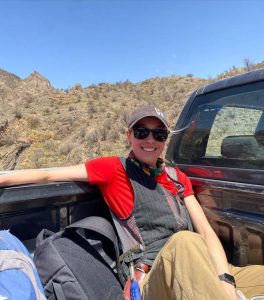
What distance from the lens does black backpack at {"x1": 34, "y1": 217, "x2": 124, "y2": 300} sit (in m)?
1.78

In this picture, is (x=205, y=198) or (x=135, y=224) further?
(x=205, y=198)

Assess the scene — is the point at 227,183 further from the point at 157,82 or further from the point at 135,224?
the point at 157,82

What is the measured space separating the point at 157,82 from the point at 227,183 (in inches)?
1023

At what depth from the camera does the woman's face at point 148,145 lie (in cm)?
256

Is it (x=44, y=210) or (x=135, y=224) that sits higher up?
(x=44, y=210)

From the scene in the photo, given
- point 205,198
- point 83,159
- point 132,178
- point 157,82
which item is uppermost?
point 157,82

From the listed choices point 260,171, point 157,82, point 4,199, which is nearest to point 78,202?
point 4,199

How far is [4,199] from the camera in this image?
194 centimetres

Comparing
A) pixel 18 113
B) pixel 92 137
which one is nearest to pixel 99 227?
pixel 92 137

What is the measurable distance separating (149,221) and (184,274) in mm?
716

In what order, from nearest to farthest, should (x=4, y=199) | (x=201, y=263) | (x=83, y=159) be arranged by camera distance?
(x=201, y=263)
(x=4, y=199)
(x=83, y=159)

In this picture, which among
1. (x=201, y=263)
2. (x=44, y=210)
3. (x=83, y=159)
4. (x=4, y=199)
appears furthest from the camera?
(x=83, y=159)

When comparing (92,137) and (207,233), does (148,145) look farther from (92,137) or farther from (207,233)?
(92,137)

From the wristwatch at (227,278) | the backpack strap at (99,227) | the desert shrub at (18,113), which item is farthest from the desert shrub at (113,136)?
the wristwatch at (227,278)
